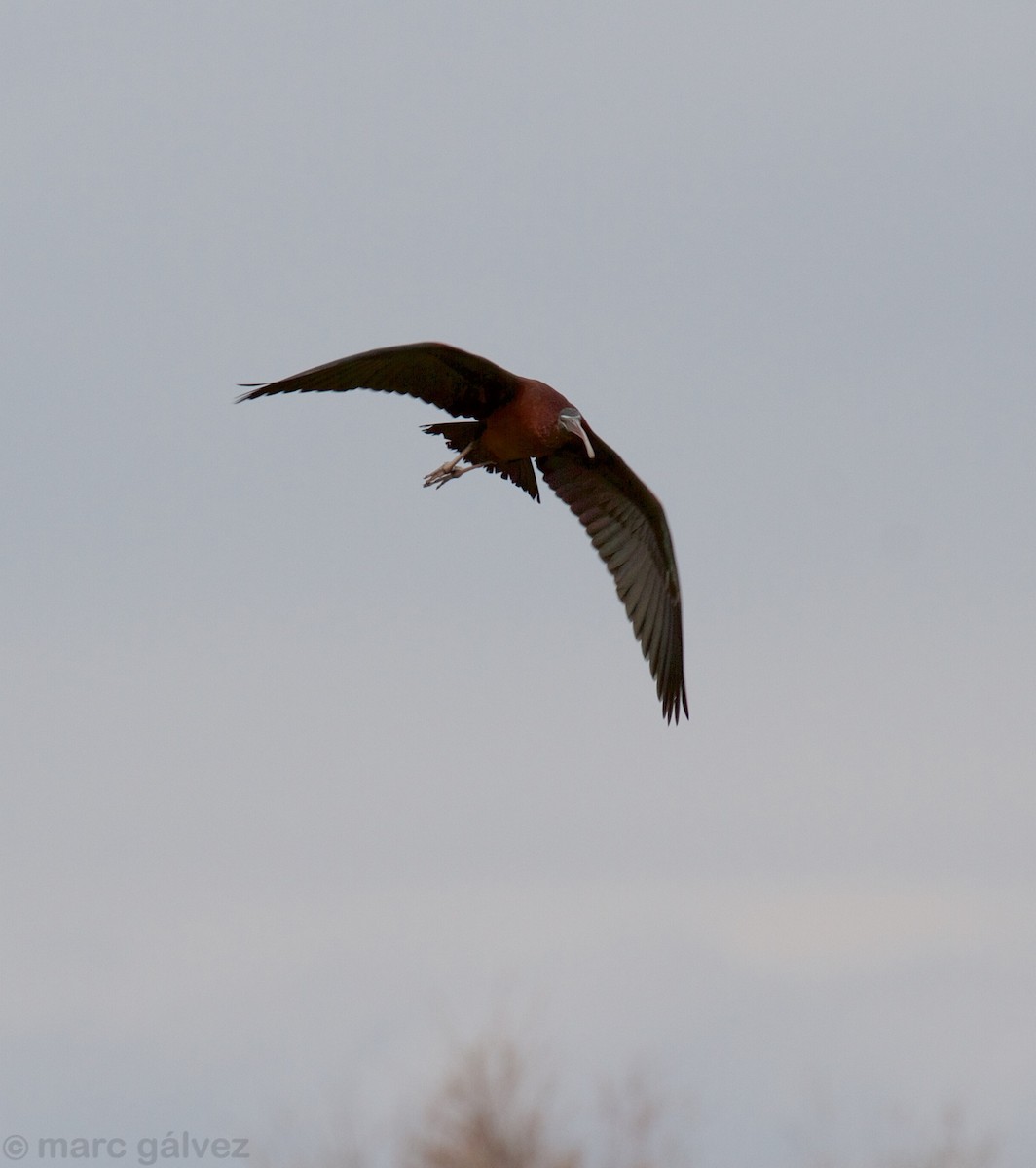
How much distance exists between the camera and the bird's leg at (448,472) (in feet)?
44.8

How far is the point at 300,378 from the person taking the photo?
40.3 ft

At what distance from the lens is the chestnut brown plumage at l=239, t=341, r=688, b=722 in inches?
518

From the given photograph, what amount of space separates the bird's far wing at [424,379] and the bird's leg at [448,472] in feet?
0.78

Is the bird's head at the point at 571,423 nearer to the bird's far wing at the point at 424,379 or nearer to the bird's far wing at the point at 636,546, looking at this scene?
the bird's far wing at the point at 424,379

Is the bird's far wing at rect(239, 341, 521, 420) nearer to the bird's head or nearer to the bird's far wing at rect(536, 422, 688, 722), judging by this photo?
the bird's head

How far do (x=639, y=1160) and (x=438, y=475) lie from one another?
264 inches

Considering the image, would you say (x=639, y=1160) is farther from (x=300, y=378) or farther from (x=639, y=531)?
(x=300, y=378)

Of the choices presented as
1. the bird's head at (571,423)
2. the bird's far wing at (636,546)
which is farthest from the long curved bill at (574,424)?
the bird's far wing at (636,546)

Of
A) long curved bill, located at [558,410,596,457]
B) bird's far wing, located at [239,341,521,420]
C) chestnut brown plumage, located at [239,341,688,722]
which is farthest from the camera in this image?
long curved bill, located at [558,410,596,457]

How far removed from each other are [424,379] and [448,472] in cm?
55

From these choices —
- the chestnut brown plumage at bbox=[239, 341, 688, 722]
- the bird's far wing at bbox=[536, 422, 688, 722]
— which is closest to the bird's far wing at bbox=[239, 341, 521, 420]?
the chestnut brown plumage at bbox=[239, 341, 688, 722]

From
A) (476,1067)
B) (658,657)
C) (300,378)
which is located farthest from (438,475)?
(476,1067)

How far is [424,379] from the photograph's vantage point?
13.6 metres

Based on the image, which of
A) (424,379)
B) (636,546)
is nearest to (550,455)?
(636,546)
